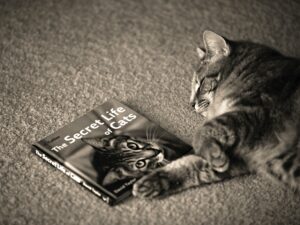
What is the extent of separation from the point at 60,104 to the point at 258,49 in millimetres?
657

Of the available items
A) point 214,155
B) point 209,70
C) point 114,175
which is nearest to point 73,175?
point 114,175

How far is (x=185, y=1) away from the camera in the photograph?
2.18m

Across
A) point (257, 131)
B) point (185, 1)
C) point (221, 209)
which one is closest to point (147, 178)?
point (221, 209)

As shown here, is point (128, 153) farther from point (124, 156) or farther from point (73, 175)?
point (73, 175)

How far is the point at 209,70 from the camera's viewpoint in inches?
60.3

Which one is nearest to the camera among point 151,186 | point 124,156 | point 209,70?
point 151,186

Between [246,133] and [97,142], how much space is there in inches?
17.0

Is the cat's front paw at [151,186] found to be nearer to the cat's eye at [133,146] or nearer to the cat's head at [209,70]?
the cat's eye at [133,146]

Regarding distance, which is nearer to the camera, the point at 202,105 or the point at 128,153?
the point at 128,153

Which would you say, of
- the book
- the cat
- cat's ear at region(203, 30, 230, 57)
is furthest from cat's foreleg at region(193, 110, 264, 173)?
cat's ear at region(203, 30, 230, 57)

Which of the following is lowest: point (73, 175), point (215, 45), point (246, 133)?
point (73, 175)

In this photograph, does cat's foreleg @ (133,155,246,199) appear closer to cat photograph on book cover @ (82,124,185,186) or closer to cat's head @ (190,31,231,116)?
cat photograph on book cover @ (82,124,185,186)

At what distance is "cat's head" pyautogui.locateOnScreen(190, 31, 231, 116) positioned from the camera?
4.98 feet

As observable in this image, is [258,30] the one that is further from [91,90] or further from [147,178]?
[147,178]
